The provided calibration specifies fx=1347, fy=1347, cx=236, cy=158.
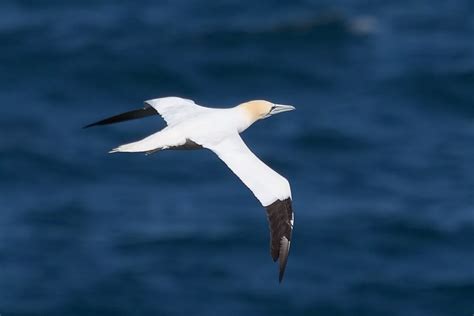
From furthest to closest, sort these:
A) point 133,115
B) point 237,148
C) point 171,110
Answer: point 133,115
point 171,110
point 237,148

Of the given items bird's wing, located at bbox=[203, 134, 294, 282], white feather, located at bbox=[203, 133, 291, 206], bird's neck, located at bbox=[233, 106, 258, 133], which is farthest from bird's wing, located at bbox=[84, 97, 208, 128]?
bird's wing, located at bbox=[203, 134, 294, 282]

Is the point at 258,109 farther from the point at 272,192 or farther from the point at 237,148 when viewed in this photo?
the point at 272,192

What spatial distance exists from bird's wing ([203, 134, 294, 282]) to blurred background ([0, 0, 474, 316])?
42.7ft

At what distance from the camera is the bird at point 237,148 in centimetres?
1291

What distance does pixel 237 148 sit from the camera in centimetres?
1326

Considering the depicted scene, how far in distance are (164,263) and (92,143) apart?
17.4ft

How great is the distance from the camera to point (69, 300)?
26453mm

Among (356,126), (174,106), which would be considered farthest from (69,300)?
(174,106)

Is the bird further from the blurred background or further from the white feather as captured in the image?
the blurred background

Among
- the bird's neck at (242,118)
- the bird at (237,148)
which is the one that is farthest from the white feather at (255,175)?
the bird's neck at (242,118)

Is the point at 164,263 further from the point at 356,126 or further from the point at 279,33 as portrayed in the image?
the point at 279,33

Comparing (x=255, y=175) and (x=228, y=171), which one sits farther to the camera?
(x=228, y=171)

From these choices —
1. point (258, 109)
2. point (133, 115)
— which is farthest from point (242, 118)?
point (133, 115)

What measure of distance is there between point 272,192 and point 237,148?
65 centimetres
